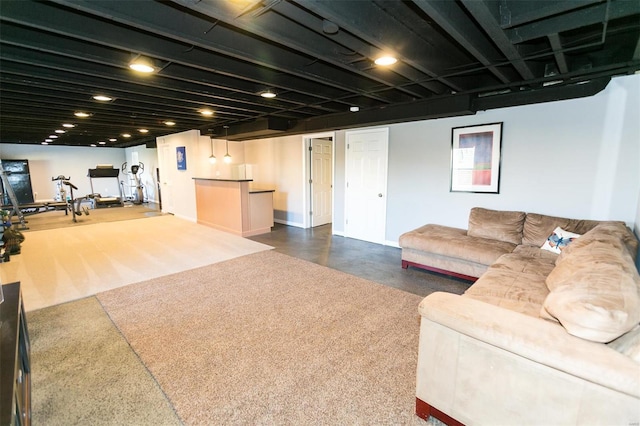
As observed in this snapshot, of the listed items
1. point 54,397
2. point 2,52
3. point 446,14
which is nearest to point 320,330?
point 54,397

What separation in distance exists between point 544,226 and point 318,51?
10.8ft

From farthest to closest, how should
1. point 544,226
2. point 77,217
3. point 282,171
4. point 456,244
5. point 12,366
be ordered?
point 77,217 → point 282,171 → point 456,244 → point 544,226 → point 12,366

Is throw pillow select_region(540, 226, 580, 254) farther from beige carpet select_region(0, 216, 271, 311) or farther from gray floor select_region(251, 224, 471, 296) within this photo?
beige carpet select_region(0, 216, 271, 311)

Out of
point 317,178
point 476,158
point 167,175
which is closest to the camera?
point 476,158

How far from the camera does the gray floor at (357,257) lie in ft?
12.1

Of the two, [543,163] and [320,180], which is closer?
[543,163]

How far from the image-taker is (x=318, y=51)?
243 centimetres

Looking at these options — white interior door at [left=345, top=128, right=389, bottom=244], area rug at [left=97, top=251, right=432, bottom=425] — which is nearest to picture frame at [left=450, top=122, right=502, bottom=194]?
white interior door at [left=345, top=128, right=389, bottom=244]

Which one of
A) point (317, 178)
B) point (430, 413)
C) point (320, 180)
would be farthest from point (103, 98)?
point (430, 413)

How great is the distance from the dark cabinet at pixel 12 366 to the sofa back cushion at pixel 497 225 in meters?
4.36

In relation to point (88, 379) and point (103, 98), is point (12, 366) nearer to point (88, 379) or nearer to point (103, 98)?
point (88, 379)

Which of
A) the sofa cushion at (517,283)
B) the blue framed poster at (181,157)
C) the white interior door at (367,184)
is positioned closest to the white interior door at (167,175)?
the blue framed poster at (181,157)

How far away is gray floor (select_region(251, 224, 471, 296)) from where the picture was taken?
146 inches

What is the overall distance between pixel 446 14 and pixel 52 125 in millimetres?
8215
